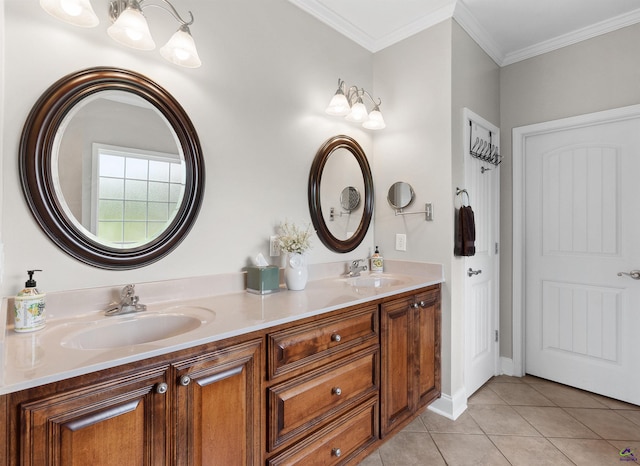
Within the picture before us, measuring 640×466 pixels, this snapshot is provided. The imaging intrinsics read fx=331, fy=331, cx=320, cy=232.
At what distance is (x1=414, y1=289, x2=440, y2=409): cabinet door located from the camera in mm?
2008

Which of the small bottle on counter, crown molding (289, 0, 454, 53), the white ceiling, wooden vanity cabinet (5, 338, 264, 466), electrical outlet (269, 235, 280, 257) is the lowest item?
wooden vanity cabinet (5, 338, 264, 466)

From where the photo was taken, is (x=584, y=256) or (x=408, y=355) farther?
(x=584, y=256)

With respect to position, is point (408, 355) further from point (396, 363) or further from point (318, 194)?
point (318, 194)

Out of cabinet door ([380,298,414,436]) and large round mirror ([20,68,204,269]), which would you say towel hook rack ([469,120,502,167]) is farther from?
large round mirror ([20,68,204,269])

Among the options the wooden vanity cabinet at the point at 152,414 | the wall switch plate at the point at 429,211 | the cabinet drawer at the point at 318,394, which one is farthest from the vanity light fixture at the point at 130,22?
the wall switch plate at the point at 429,211

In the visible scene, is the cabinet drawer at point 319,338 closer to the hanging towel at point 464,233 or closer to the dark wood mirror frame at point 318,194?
the dark wood mirror frame at point 318,194

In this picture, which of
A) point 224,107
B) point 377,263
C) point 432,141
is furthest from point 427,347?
point 224,107

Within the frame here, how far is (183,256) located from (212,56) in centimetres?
102

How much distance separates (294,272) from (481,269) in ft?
5.24

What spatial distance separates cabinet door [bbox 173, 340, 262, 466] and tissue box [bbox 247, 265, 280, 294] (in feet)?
1.58

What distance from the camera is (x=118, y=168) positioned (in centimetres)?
141

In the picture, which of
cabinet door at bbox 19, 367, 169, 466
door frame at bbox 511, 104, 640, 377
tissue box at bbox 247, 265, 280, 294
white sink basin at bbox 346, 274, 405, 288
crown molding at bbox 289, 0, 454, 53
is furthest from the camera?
door frame at bbox 511, 104, 640, 377

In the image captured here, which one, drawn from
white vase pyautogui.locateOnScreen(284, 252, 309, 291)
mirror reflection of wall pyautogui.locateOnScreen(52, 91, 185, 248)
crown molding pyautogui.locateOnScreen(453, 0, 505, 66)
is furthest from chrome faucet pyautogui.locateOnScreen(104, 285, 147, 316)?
crown molding pyautogui.locateOnScreen(453, 0, 505, 66)

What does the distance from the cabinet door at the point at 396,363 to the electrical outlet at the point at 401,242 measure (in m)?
0.56
